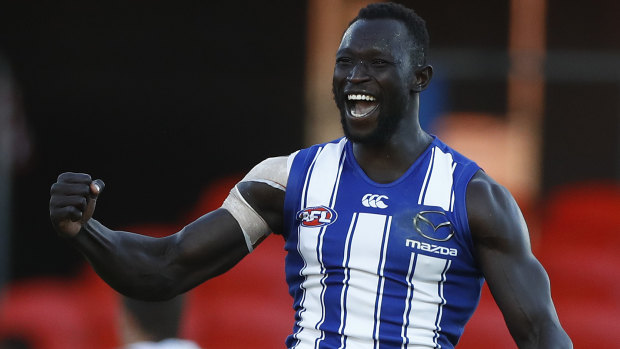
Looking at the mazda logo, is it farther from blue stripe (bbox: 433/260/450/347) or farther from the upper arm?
the upper arm

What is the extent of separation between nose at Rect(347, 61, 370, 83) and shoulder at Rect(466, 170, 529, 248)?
1.61 ft

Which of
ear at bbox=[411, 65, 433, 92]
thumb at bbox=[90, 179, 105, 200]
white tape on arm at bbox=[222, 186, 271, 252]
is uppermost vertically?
ear at bbox=[411, 65, 433, 92]

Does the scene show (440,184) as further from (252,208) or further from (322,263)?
(252,208)

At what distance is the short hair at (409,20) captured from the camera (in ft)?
12.3

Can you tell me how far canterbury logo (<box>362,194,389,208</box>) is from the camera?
362 cm

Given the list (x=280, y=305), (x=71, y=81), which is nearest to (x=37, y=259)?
(x=71, y=81)

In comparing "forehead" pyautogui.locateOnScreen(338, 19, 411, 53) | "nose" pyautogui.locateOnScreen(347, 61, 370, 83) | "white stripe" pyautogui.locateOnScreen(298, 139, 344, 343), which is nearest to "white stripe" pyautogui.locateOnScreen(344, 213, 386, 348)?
"white stripe" pyautogui.locateOnScreen(298, 139, 344, 343)

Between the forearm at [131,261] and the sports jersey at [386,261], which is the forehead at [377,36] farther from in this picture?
the forearm at [131,261]

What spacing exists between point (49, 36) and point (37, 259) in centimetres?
184

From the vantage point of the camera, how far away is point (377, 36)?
12.1ft

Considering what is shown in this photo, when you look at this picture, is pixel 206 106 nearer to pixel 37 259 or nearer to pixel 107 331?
pixel 37 259

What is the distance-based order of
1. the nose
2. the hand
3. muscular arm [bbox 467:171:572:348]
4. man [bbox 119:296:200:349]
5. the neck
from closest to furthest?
the hand → muscular arm [bbox 467:171:572:348] → the nose → the neck → man [bbox 119:296:200:349]

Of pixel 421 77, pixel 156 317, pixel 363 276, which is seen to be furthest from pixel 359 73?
pixel 156 317

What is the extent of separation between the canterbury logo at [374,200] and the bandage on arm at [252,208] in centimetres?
29
